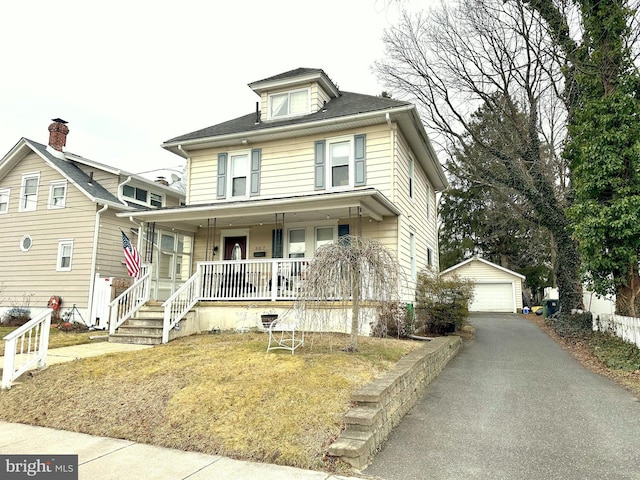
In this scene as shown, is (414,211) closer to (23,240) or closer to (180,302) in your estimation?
(180,302)

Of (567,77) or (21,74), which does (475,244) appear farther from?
(21,74)

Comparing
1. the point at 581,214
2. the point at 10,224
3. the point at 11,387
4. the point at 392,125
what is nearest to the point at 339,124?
the point at 392,125

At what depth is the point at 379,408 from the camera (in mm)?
Answer: 4906

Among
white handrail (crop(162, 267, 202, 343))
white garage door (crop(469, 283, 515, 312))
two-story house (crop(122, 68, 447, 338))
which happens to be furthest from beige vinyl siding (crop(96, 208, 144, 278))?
white garage door (crop(469, 283, 515, 312))

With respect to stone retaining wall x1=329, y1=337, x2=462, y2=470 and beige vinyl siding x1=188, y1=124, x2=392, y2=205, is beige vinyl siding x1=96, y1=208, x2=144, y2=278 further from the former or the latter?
stone retaining wall x1=329, y1=337, x2=462, y2=470

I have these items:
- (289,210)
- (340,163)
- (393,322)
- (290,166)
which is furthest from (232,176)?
(393,322)

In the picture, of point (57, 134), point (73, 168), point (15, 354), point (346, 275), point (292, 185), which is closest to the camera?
point (15, 354)

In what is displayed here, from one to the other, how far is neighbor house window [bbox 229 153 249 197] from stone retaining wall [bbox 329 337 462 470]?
28.5 feet

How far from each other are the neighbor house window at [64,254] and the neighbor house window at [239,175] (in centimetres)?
758

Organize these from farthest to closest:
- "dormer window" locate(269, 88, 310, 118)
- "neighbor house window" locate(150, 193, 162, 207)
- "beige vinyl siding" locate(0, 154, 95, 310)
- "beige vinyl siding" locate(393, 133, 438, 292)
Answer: "neighbor house window" locate(150, 193, 162, 207)
"beige vinyl siding" locate(0, 154, 95, 310)
"dormer window" locate(269, 88, 310, 118)
"beige vinyl siding" locate(393, 133, 438, 292)

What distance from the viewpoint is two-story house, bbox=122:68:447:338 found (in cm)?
1168

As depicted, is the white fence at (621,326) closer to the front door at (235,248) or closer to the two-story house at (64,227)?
the front door at (235,248)

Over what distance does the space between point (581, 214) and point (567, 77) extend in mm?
6794

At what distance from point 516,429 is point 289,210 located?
24.5 ft
